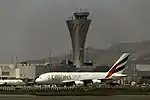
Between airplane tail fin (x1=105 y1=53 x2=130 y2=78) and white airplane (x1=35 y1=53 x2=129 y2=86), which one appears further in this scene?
airplane tail fin (x1=105 y1=53 x2=130 y2=78)

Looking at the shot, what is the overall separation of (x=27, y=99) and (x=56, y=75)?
57.4 m

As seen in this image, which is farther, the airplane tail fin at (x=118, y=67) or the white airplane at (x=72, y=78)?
the airplane tail fin at (x=118, y=67)

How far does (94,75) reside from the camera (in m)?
131

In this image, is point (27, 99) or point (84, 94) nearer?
point (27, 99)

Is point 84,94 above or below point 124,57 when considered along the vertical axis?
below

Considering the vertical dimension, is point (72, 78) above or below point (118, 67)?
below

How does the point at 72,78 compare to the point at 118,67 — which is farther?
the point at 118,67

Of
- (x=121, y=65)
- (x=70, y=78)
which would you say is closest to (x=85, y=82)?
(x=70, y=78)

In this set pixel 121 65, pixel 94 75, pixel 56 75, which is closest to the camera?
pixel 56 75

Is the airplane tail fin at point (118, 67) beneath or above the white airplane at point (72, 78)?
above

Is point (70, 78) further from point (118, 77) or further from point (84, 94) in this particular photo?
point (84, 94)

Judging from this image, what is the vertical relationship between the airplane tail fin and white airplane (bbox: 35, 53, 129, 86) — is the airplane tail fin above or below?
above

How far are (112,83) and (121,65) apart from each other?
1139 cm

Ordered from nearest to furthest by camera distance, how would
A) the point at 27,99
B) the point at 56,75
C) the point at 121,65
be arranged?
1. the point at 27,99
2. the point at 56,75
3. the point at 121,65
